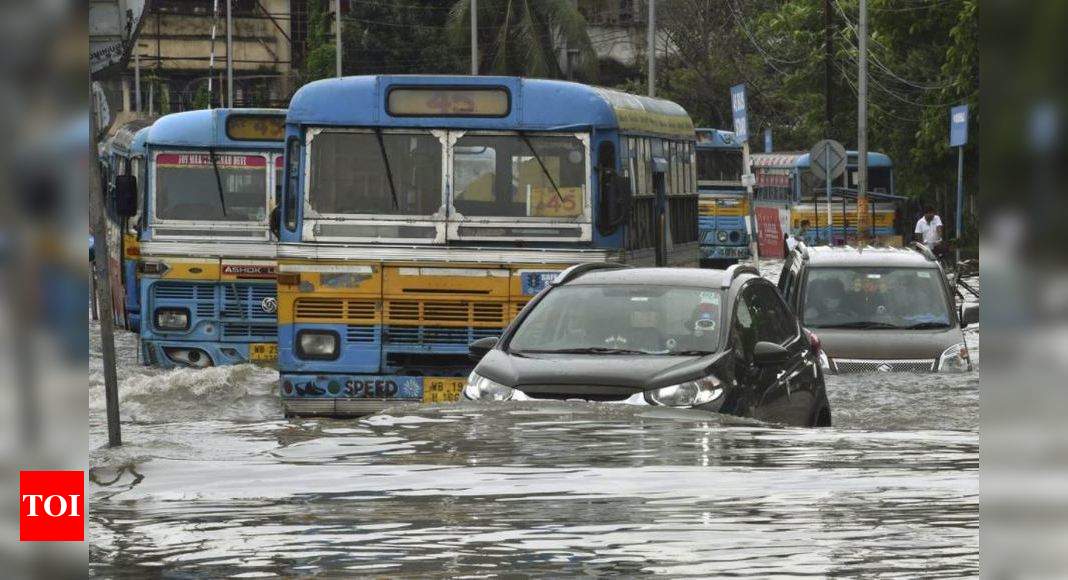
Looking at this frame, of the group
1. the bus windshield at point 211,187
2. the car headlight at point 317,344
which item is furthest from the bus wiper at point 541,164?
the bus windshield at point 211,187

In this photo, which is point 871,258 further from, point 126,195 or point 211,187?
point 126,195

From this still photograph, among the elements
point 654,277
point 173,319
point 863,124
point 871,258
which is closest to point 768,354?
point 654,277

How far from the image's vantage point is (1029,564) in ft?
5.31

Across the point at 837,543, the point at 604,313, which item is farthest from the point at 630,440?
the point at 604,313

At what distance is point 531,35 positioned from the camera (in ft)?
209

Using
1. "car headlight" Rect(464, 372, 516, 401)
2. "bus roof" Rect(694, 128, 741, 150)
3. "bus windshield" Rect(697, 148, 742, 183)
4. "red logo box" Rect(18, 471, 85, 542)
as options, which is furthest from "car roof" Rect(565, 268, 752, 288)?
"bus windshield" Rect(697, 148, 742, 183)

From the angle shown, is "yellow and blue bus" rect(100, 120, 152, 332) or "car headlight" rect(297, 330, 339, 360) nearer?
"car headlight" rect(297, 330, 339, 360)

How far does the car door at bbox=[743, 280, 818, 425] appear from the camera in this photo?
34.7 ft

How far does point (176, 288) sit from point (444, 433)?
11.9 metres

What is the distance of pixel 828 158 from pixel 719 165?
20.4 feet

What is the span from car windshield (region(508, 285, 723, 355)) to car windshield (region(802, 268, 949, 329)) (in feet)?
19.4

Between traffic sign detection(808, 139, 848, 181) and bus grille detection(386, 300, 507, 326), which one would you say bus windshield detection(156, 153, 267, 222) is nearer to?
bus grille detection(386, 300, 507, 326)

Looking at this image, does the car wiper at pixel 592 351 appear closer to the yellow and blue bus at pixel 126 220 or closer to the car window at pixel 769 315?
the car window at pixel 769 315

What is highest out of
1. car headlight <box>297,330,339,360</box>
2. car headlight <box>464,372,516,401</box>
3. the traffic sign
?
the traffic sign
